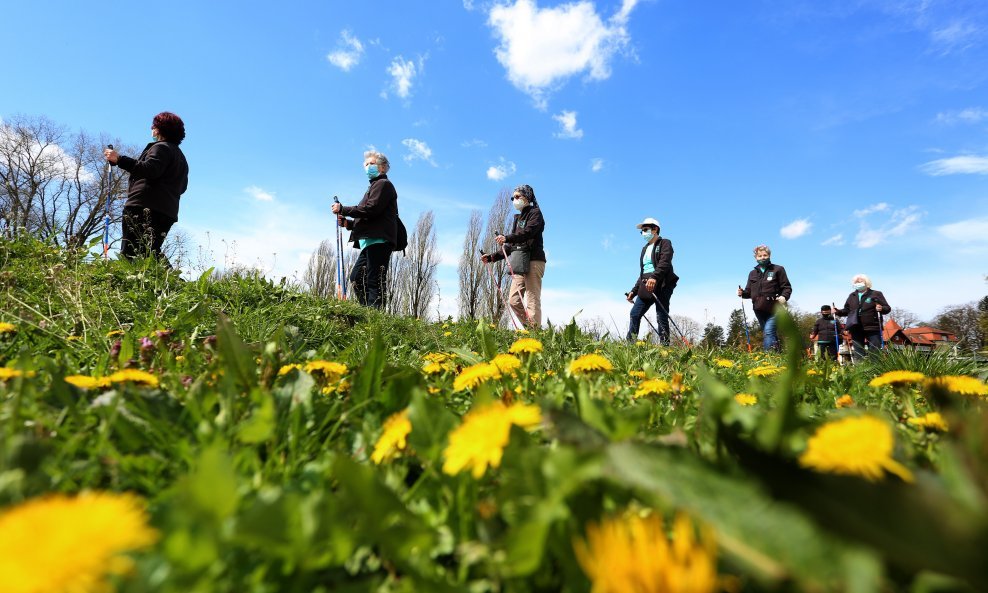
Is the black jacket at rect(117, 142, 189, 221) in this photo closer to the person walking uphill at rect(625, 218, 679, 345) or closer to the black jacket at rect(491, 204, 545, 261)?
the black jacket at rect(491, 204, 545, 261)

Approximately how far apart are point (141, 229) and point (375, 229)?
2415 millimetres

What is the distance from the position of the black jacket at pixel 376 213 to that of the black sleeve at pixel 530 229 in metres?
1.83

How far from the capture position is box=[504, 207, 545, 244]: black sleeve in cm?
738

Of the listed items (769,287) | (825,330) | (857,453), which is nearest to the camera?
(857,453)

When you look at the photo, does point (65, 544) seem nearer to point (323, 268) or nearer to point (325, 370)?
point (325, 370)

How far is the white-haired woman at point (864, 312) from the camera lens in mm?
9086

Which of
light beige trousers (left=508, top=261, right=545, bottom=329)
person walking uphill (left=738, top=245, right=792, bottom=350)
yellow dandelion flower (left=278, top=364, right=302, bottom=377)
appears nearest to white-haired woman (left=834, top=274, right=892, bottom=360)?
person walking uphill (left=738, top=245, right=792, bottom=350)

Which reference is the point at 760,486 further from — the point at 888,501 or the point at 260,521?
the point at 260,521

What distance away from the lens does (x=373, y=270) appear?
6367mm

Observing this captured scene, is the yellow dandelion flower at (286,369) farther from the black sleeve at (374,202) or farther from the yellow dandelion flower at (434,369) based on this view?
the black sleeve at (374,202)

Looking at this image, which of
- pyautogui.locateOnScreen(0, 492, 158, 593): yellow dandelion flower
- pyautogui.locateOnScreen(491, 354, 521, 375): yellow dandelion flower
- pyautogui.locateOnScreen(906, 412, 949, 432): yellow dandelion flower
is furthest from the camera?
pyautogui.locateOnScreen(491, 354, 521, 375): yellow dandelion flower

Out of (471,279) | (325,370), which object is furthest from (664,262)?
(471,279)

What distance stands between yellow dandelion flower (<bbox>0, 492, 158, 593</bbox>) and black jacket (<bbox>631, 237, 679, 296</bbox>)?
8.11m

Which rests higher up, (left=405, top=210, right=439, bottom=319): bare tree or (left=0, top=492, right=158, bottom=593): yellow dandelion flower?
(left=405, top=210, right=439, bottom=319): bare tree
